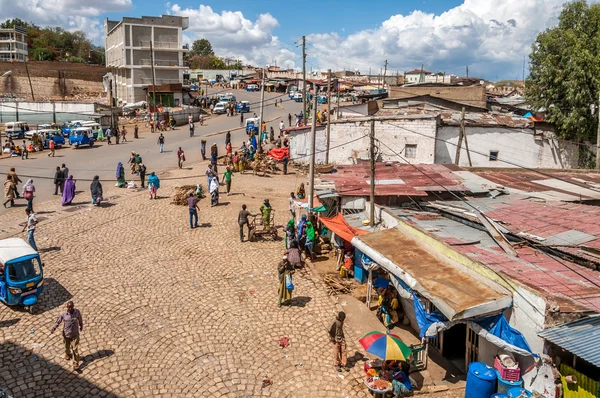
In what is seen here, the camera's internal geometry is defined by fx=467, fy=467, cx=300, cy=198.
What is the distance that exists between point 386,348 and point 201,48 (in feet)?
473

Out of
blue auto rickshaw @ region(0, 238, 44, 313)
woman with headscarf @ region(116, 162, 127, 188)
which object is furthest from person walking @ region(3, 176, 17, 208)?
blue auto rickshaw @ region(0, 238, 44, 313)

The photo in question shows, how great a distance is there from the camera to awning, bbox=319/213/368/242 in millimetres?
13889

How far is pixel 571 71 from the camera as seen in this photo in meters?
28.5

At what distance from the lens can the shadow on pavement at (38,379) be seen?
9099mm

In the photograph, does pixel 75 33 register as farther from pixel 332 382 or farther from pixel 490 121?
pixel 332 382

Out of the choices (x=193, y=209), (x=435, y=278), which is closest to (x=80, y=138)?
(x=193, y=209)

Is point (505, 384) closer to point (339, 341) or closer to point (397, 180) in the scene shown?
point (339, 341)

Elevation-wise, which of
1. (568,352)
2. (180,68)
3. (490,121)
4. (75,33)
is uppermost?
(75,33)

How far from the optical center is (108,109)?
50.7m

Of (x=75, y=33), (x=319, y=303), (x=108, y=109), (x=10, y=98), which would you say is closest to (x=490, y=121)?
(x=319, y=303)

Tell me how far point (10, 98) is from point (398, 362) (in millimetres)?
70763

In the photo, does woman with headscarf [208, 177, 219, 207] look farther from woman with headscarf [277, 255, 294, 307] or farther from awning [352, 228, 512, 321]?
awning [352, 228, 512, 321]

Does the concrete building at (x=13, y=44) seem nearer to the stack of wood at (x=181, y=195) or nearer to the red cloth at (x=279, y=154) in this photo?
the red cloth at (x=279, y=154)

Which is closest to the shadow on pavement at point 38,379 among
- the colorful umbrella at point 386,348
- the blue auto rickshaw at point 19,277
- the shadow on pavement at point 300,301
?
the blue auto rickshaw at point 19,277
